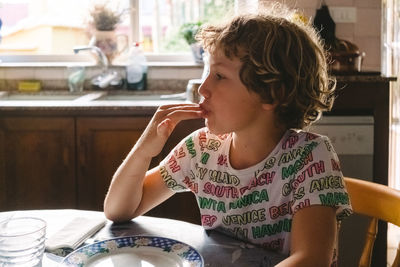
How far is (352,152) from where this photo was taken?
2.56m

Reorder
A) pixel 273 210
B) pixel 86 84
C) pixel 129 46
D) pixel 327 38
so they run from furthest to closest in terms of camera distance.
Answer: pixel 129 46
pixel 86 84
pixel 327 38
pixel 273 210

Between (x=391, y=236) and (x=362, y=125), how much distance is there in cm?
130

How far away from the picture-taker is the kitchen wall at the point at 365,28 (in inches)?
124

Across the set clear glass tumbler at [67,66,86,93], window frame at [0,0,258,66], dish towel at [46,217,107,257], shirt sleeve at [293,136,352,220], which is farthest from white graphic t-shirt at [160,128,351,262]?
window frame at [0,0,258,66]

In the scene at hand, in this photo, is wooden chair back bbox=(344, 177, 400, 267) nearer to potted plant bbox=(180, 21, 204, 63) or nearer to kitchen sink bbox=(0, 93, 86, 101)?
potted plant bbox=(180, 21, 204, 63)

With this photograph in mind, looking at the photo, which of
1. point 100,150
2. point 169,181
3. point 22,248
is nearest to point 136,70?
point 100,150

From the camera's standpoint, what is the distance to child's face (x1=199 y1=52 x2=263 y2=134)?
1.10 metres

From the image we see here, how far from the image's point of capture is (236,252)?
0.98 metres

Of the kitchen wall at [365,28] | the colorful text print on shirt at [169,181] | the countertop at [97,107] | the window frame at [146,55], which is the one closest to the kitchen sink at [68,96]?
the window frame at [146,55]

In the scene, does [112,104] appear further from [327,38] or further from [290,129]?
[290,129]

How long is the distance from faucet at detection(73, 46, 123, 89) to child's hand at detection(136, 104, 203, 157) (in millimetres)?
1977

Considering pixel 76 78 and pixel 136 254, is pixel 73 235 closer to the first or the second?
pixel 136 254

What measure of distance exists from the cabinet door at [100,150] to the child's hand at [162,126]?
1.34m

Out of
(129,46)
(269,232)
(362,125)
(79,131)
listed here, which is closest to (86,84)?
(129,46)
